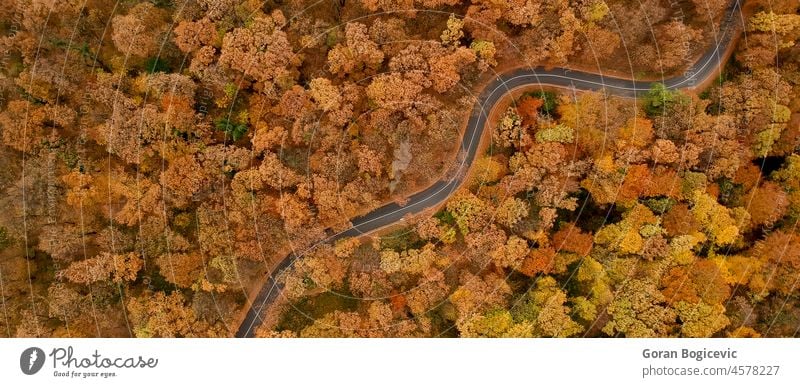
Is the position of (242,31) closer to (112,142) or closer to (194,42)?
(194,42)
